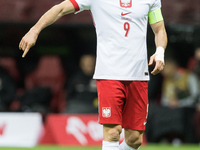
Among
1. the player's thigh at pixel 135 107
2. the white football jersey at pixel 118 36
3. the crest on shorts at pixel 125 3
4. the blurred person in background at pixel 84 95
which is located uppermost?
the crest on shorts at pixel 125 3

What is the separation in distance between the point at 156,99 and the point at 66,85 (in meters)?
1.85

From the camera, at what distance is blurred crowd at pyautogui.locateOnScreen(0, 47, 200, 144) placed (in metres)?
10.8

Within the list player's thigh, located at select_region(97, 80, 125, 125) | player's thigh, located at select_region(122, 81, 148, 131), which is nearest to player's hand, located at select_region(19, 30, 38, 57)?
player's thigh, located at select_region(97, 80, 125, 125)

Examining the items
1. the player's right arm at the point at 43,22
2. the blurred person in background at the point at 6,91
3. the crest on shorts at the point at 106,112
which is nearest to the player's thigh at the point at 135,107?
the crest on shorts at the point at 106,112

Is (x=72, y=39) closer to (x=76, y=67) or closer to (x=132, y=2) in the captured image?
(x=76, y=67)

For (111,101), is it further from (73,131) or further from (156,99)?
(156,99)

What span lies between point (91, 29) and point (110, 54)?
763 centimetres

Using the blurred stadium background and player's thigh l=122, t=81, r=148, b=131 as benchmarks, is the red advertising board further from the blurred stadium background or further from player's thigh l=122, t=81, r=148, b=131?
player's thigh l=122, t=81, r=148, b=131

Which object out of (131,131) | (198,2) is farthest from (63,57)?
(131,131)

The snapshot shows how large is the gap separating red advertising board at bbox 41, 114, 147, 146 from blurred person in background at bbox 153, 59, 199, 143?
1164 mm

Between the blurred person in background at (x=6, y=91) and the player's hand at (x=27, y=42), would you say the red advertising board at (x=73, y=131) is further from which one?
the player's hand at (x=27, y=42)

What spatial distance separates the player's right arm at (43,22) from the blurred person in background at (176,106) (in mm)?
5640

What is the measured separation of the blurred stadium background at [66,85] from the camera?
10.7 m

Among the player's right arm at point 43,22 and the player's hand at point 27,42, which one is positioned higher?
the player's right arm at point 43,22
